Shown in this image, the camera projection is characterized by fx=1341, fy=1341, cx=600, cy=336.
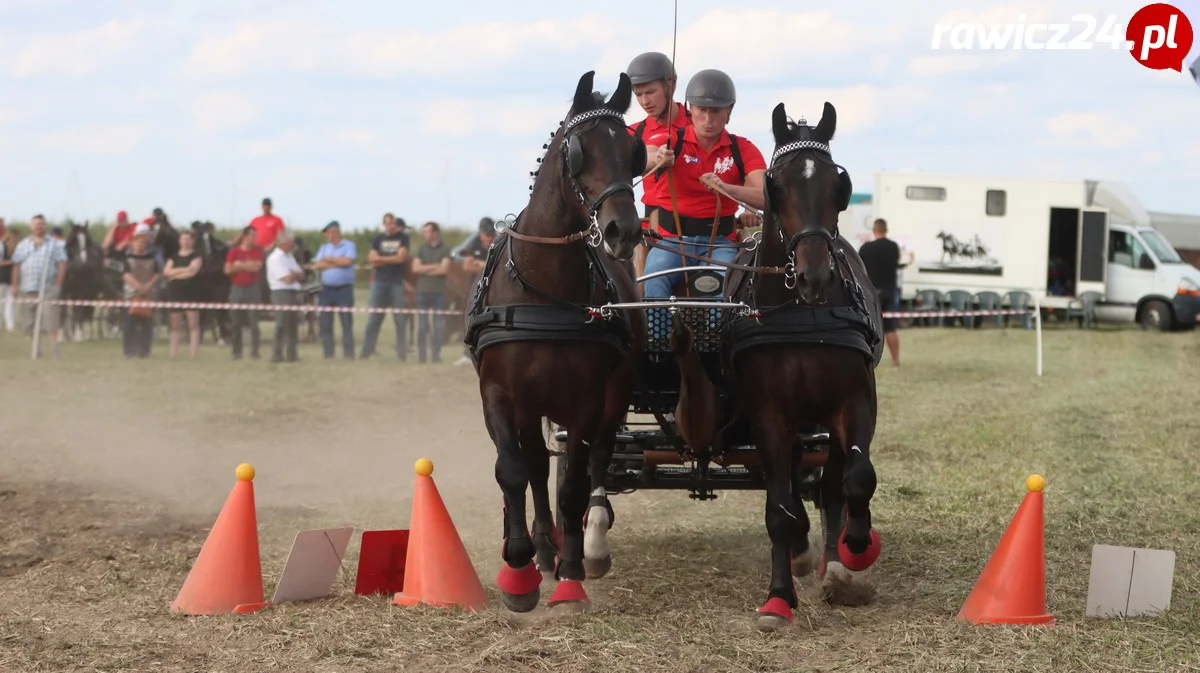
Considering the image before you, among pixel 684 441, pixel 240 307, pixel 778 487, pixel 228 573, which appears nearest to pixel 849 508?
pixel 778 487

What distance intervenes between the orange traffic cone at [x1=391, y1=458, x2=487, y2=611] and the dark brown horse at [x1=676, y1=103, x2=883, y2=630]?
51.2 inches

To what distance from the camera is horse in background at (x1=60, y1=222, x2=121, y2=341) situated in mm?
20344

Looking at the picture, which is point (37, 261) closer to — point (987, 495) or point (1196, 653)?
point (987, 495)

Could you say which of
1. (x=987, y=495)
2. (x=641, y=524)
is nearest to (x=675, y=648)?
(x=641, y=524)

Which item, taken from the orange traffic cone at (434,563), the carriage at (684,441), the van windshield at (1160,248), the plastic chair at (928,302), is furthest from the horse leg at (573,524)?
the van windshield at (1160,248)

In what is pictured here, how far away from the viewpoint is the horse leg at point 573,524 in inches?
227

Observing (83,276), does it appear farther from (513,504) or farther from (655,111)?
(513,504)

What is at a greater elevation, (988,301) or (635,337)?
(635,337)

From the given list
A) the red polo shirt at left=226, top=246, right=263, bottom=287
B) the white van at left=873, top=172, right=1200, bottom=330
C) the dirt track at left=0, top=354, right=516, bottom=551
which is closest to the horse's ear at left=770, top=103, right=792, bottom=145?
the dirt track at left=0, top=354, right=516, bottom=551

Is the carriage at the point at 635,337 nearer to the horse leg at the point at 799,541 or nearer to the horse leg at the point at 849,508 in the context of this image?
the horse leg at the point at 849,508

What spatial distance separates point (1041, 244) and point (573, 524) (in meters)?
22.8

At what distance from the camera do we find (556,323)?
555 centimetres

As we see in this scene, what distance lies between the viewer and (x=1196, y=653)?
15.8 feet

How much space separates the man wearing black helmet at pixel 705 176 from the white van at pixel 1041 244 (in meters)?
21.0
